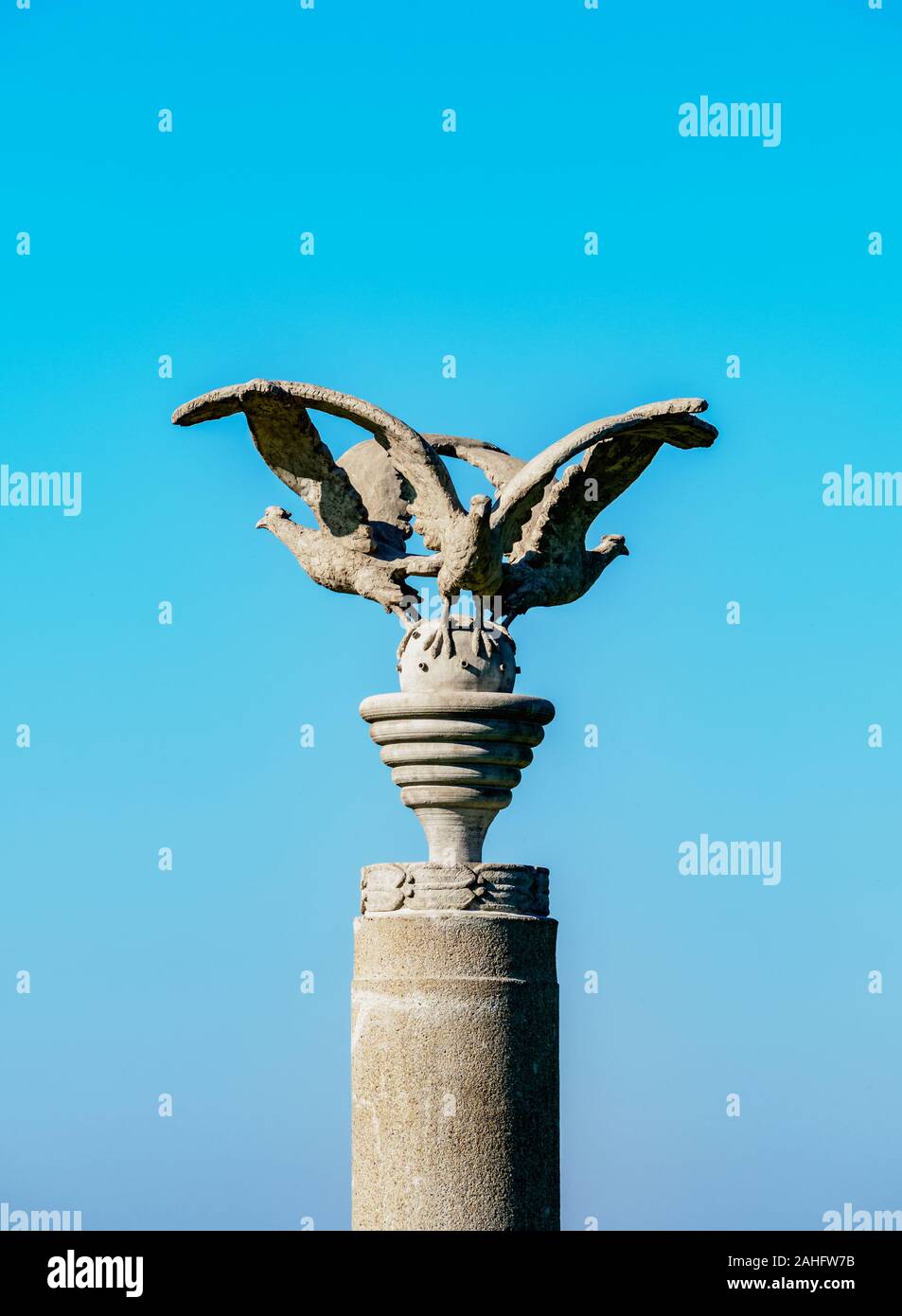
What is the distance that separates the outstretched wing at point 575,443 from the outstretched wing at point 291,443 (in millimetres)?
980

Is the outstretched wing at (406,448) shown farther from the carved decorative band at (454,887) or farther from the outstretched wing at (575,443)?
the carved decorative band at (454,887)

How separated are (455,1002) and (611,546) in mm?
3307

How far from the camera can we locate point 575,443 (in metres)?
13.3

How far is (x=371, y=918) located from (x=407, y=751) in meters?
1.01

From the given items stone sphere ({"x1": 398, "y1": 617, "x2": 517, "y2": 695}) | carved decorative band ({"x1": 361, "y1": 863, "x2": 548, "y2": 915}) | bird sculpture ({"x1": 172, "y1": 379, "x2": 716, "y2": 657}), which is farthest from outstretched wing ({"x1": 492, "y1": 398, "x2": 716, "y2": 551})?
carved decorative band ({"x1": 361, "y1": 863, "x2": 548, "y2": 915})

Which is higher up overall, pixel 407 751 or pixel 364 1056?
pixel 407 751

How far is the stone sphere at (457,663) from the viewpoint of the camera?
1332 cm

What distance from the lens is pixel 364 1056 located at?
13.1 m

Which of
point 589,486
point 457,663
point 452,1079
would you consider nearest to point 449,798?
point 457,663
